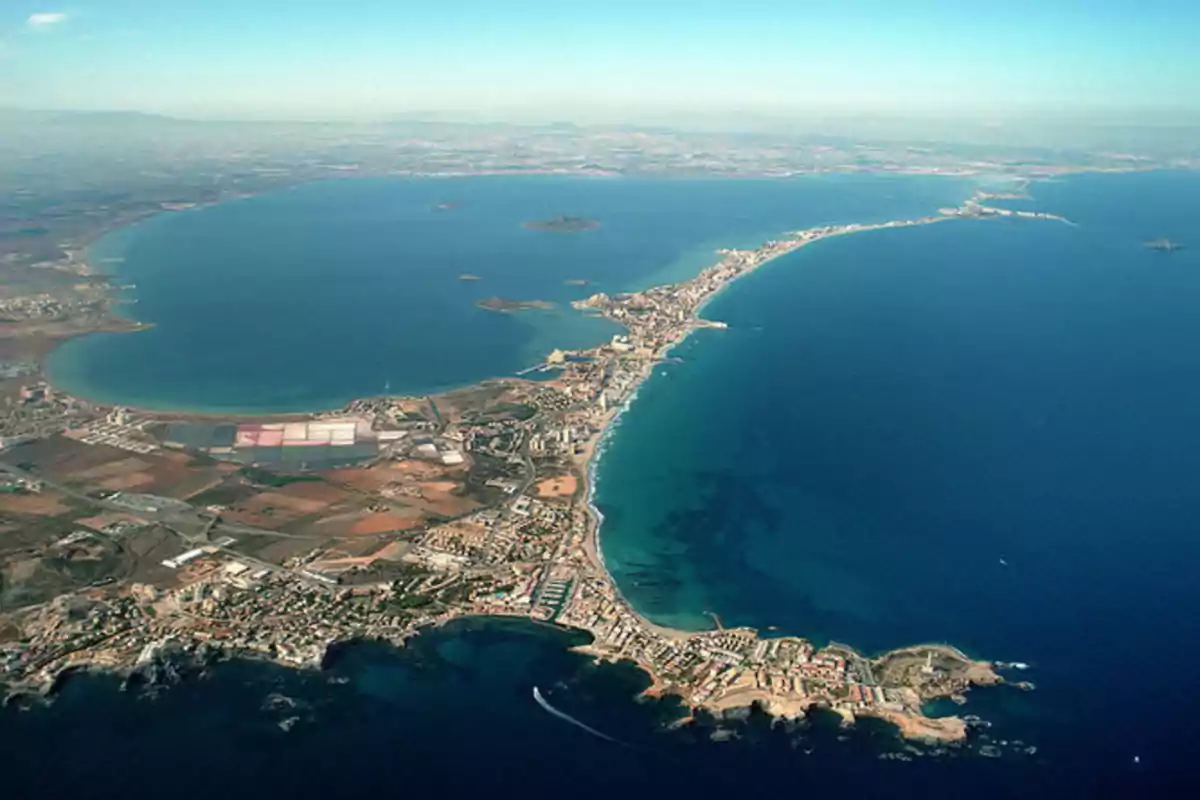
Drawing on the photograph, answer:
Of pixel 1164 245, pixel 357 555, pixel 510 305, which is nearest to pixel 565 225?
pixel 510 305

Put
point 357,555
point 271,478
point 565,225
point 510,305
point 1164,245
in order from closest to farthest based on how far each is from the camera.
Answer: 1. point 357,555
2. point 271,478
3. point 510,305
4. point 1164,245
5. point 565,225

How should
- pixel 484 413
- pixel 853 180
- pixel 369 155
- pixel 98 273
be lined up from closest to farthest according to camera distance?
pixel 484 413 < pixel 98 273 < pixel 853 180 < pixel 369 155

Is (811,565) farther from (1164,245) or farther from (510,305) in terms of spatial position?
(1164,245)

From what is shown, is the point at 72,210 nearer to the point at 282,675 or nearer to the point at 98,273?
the point at 98,273

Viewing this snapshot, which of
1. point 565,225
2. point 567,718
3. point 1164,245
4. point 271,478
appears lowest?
point 567,718

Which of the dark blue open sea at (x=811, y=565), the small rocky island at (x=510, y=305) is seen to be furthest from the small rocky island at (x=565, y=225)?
the small rocky island at (x=510, y=305)

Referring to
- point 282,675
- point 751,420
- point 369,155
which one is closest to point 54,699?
point 282,675

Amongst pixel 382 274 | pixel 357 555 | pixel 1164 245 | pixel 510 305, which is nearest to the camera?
pixel 357 555
